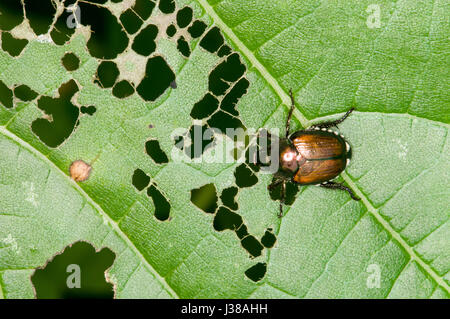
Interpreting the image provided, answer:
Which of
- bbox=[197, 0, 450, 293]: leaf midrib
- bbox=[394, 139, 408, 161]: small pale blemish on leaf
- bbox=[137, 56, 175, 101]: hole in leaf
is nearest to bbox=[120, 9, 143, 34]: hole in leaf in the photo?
bbox=[137, 56, 175, 101]: hole in leaf

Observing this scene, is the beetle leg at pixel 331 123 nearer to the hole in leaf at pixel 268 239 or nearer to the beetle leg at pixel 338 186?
the beetle leg at pixel 338 186

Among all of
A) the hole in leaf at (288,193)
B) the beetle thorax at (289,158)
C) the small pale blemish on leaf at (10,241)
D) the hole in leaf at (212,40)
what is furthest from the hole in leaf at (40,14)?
the hole in leaf at (288,193)

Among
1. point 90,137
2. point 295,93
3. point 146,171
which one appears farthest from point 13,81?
point 295,93

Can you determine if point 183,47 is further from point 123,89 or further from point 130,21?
point 123,89

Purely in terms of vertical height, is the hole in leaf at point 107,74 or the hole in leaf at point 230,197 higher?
the hole in leaf at point 107,74

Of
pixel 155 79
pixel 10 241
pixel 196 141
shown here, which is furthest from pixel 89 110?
pixel 10 241

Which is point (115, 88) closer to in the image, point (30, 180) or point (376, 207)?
point (30, 180)
